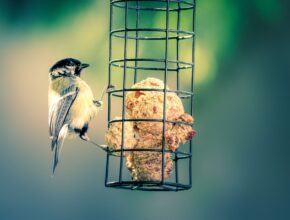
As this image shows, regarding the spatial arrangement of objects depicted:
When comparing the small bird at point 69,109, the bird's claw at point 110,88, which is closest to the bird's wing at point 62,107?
the small bird at point 69,109

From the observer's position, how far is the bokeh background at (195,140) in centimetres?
1324

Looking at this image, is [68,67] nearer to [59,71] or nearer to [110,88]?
[59,71]

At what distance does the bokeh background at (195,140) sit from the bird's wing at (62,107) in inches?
92.7

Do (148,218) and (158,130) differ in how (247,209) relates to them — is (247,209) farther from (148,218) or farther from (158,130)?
(158,130)

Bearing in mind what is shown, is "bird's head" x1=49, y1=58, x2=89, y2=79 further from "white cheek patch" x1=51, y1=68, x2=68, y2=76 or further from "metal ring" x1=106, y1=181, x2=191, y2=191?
"metal ring" x1=106, y1=181, x2=191, y2=191

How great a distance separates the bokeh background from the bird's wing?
2.36 meters

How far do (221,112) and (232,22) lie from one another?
1.61 meters

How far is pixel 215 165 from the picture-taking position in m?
13.9

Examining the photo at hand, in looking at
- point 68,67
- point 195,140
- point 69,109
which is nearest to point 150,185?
point 69,109

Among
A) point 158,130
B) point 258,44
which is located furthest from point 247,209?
point 158,130

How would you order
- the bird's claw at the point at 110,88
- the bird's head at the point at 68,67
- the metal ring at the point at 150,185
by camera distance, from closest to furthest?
the metal ring at the point at 150,185 → the bird's claw at the point at 110,88 → the bird's head at the point at 68,67

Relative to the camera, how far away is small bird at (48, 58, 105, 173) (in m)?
10.2

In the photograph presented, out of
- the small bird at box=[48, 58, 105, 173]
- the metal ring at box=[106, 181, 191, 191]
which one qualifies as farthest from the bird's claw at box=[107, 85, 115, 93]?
the metal ring at box=[106, 181, 191, 191]

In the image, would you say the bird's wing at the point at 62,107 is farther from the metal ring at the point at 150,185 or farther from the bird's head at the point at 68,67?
the metal ring at the point at 150,185
